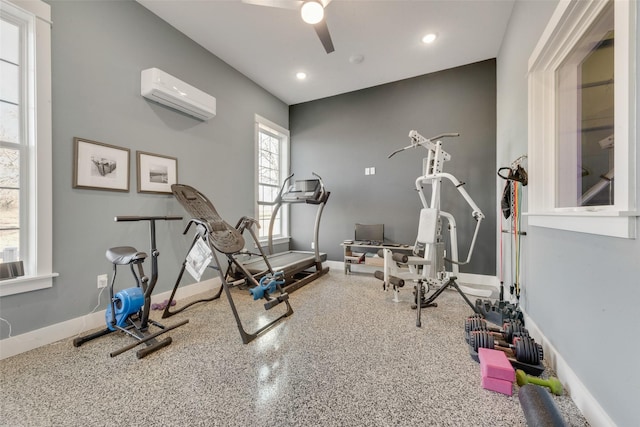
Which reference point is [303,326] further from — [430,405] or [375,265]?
[375,265]

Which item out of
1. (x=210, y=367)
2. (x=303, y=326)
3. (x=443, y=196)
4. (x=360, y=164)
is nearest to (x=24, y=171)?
(x=210, y=367)

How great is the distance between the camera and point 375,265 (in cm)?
412

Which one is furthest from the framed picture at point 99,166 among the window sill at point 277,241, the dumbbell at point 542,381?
the dumbbell at point 542,381

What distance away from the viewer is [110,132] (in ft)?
7.93

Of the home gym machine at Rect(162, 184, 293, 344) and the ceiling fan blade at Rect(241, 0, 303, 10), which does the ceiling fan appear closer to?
the ceiling fan blade at Rect(241, 0, 303, 10)

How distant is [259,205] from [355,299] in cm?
238

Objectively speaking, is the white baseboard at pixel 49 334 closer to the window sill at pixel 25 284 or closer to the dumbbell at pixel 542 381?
the window sill at pixel 25 284

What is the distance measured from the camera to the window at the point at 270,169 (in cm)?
447

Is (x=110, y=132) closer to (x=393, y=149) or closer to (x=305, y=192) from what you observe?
(x=305, y=192)

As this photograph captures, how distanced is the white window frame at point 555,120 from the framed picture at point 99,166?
144 inches

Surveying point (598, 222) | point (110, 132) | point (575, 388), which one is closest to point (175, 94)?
point (110, 132)

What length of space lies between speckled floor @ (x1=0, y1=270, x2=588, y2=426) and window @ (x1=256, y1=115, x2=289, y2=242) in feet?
8.10

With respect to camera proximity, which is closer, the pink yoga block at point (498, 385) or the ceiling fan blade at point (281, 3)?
the pink yoga block at point (498, 385)

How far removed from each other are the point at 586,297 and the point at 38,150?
393 cm
